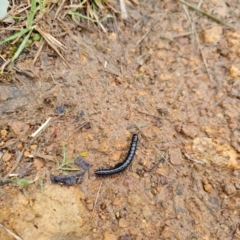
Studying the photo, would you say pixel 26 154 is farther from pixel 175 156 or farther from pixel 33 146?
pixel 175 156

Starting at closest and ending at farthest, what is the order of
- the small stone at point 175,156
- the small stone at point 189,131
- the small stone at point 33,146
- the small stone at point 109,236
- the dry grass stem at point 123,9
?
1. the small stone at point 109,236
2. the small stone at point 33,146
3. the small stone at point 175,156
4. the small stone at point 189,131
5. the dry grass stem at point 123,9

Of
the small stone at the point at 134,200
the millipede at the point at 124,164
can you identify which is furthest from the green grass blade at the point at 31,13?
the small stone at the point at 134,200

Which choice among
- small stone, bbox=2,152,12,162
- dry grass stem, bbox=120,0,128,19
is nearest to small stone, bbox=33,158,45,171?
small stone, bbox=2,152,12,162

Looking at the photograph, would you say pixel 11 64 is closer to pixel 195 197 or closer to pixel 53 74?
pixel 53 74

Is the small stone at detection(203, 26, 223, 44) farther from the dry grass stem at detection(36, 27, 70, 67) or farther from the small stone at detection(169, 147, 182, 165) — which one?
the dry grass stem at detection(36, 27, 70, 67)

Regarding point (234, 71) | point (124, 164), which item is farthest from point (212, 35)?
point (124, 164)

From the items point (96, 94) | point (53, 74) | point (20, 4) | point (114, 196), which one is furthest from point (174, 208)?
point (20, 4)

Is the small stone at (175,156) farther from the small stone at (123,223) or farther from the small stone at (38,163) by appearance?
the small stone at (38,163)
